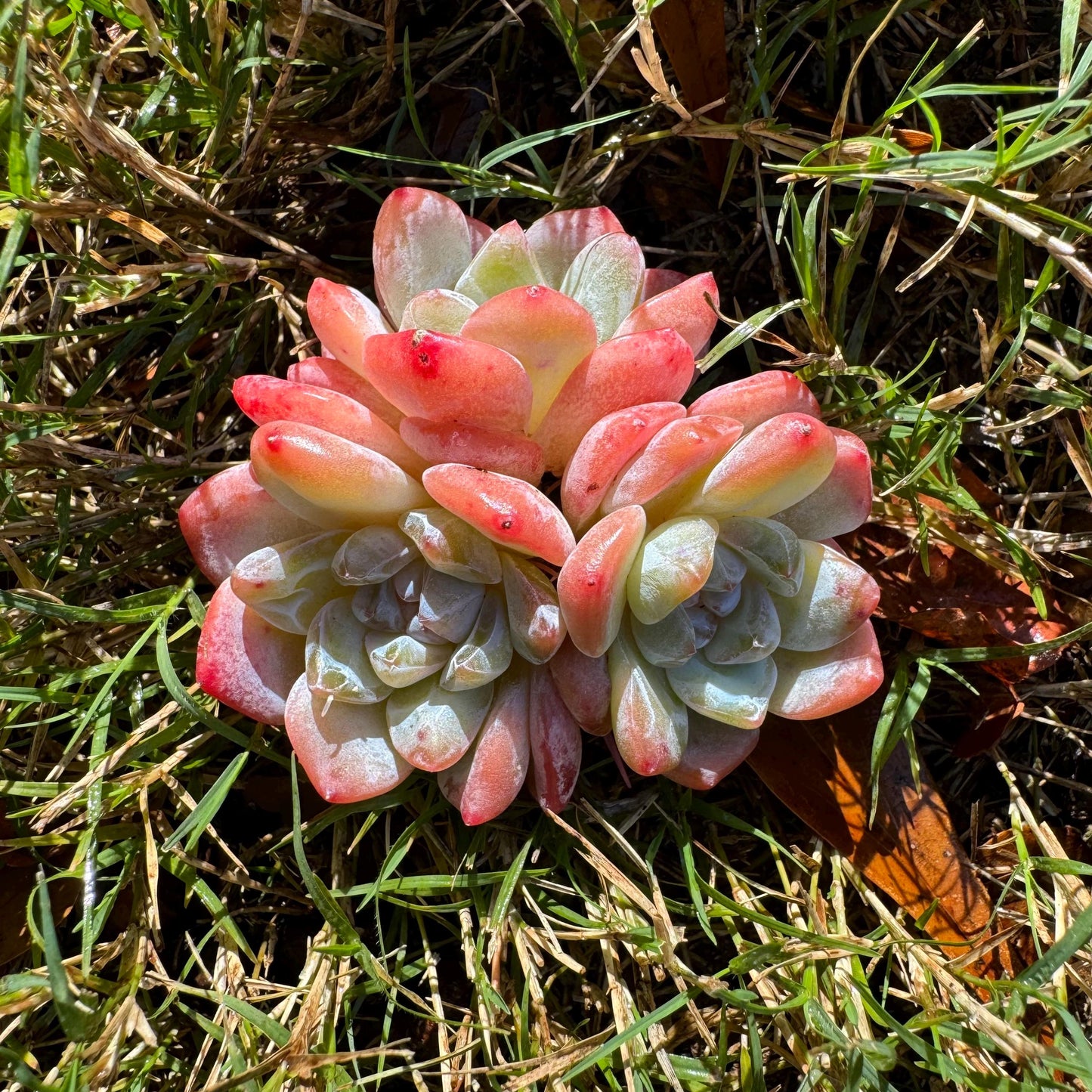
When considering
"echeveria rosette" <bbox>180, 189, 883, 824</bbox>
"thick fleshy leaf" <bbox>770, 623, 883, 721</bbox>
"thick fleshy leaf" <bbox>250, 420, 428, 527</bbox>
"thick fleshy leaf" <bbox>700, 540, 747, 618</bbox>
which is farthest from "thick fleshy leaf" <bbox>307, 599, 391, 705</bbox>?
"thick fleshy leaf" <bbox>770, 623, 883, 721</bbox>

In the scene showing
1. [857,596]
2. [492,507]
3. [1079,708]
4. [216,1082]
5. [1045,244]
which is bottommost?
[216,1082]

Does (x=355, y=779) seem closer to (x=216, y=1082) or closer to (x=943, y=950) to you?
(x=216, y=1082)

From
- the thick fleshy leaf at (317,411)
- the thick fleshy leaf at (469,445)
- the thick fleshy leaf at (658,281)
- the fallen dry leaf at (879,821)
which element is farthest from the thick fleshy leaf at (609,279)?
the fallen dry leaf at (879,821)

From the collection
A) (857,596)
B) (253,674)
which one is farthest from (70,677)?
(857,596)

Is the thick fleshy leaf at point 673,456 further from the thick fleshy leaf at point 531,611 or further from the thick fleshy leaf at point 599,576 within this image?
the thick fleshy leaf at point 531,611

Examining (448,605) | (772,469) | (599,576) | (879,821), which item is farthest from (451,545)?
(879,821)

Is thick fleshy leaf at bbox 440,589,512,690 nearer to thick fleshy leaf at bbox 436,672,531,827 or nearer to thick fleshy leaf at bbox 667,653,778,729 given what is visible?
thick fleshy leaf at bbox 436,672,531,827

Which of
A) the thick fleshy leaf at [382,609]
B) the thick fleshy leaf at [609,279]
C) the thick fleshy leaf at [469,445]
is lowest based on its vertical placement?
the thick fleshy leaf at [382,609]

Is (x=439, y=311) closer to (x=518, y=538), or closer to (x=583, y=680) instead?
(x=518, y=538)
